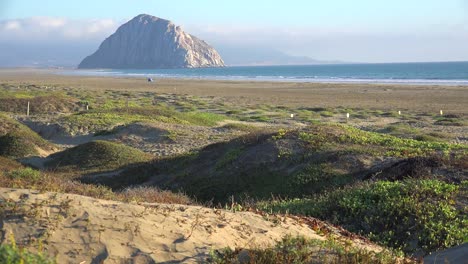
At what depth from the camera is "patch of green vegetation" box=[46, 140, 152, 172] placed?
1991 cm

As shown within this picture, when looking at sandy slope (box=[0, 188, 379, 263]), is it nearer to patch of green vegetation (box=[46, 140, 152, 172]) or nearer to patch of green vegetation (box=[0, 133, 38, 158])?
patch of green vegetation (box=[46, 140, 152, 172])

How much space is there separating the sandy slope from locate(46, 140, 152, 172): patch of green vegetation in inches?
501

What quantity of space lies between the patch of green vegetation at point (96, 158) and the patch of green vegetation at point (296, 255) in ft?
46.4

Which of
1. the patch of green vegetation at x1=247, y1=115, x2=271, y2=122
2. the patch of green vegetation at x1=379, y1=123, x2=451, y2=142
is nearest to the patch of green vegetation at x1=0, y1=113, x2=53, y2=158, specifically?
the patch of green vegetation at x1=247, y1=115, x2=271, y2=122

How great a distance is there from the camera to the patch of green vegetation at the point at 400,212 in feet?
28.2

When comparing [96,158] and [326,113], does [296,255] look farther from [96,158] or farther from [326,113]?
[326,113]

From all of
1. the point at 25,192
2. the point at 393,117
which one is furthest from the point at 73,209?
the point at 393,117

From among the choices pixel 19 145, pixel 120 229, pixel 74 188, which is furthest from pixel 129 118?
pixel 120 229

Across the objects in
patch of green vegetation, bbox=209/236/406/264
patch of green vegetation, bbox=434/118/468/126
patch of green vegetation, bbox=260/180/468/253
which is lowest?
patch of green vegetation, bbox=434/118/468/126

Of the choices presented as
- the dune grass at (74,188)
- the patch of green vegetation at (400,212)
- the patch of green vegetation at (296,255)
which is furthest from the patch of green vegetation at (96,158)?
the patch of green vegetation at (296,255)

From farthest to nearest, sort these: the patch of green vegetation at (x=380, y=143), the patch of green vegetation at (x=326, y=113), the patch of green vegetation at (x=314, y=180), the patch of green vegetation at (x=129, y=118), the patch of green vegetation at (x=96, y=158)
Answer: the patch of green vegetation at (x=326, y=113) → the patch of green vegetation at (x=129, y=118) → the patch of green vegetation at (x=96, y=158) → the patch of green vegetation at (x=380, y=143) → the patch of green vegetation at (x=314, y=180)

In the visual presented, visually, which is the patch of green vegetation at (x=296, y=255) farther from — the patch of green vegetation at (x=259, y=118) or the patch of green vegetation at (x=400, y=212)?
the patch of green vegetation at (x=259, y=118)

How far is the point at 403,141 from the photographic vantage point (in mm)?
16750

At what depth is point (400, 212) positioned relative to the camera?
9.28 m
